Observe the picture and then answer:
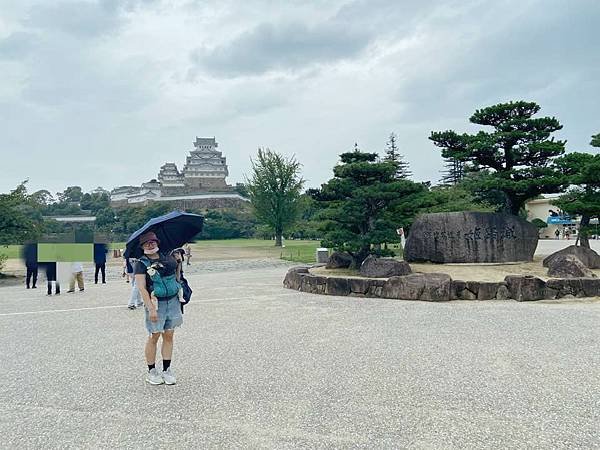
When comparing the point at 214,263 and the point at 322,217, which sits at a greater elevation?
the point at 322,217

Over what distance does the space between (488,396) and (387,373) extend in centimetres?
93

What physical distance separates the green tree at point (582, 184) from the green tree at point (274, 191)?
24641 millimetres

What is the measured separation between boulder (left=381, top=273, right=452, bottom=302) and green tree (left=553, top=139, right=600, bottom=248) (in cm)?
511

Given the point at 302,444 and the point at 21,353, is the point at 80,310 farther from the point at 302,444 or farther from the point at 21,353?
the point at 302,444

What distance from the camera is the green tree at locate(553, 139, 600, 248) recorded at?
426 inches

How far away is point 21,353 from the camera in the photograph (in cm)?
520

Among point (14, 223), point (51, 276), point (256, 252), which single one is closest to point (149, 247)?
point (51, 276)

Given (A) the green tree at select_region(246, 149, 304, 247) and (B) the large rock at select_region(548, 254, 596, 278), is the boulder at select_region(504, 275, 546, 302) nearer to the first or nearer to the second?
(B) the large rock at select_region(548, 254, 596, 278)

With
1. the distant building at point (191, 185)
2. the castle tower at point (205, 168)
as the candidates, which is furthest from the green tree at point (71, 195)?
the castle tower at point (205, 168)

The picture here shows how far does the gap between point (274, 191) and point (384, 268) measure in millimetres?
26355

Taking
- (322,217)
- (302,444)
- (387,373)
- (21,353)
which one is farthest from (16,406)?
(322,217)

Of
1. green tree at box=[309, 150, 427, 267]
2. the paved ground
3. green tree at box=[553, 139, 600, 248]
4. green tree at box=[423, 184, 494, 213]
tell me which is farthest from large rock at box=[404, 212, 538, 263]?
the paved ground

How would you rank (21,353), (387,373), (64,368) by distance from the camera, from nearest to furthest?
(387,373) → (64,368) → (21,353)

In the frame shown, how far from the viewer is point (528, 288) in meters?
8.06
